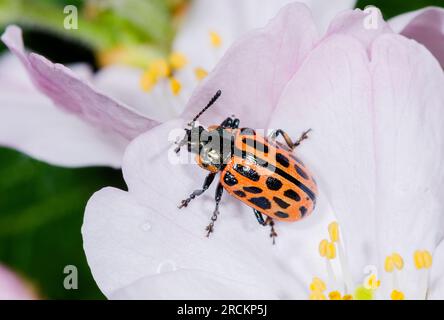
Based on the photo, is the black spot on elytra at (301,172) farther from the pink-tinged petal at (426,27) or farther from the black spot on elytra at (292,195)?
the pink-tinged petal at (426,27)

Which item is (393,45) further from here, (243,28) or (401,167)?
(243,28)

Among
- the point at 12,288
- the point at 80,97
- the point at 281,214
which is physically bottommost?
the point at 12,288

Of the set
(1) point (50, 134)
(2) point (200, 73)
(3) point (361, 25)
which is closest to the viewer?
(3) point (361, 25)

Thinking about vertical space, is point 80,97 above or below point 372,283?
above

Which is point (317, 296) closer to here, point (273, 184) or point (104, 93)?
point (273, 184)

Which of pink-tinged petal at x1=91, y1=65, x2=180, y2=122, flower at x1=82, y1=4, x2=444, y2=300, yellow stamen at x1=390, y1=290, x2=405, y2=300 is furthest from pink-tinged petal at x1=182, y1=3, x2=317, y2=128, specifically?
pink-tinged petal at x1=91, y1=65, x2=180, y2=122

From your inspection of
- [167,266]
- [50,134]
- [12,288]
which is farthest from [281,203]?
[12,288]

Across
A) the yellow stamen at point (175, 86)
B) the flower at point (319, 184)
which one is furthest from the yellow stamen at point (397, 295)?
the yellow stamen at point (175, 86)

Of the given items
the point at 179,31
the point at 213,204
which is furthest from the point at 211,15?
the point at 213,204
